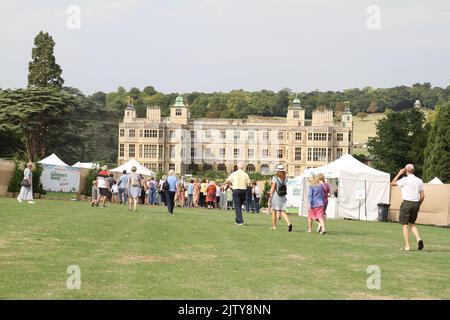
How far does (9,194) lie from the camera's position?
118 feet

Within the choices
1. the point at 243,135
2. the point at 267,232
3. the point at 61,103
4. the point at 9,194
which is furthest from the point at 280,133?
the point at 267,232

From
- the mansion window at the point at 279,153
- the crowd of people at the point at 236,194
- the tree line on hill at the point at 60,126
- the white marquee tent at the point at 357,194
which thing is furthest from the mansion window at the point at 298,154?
the white marquee tent at the point at 357,194

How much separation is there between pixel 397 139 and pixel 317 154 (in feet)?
116

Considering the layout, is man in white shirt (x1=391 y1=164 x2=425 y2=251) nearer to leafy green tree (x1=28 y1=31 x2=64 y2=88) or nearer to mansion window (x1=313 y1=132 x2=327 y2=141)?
leafy green tree (x1=28 y1=31 x2=64 y2=88)

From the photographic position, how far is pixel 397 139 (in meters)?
91.6

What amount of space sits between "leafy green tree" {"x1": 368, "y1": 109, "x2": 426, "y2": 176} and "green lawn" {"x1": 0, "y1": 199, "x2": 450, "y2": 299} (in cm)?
7363

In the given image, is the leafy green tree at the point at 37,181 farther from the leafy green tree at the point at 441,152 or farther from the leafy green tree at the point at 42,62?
the leafy green tree at the point at 42,62

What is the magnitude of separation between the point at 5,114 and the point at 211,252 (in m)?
53.1

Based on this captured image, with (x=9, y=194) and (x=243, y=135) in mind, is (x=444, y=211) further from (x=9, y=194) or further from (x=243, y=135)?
(x=243, y=135)

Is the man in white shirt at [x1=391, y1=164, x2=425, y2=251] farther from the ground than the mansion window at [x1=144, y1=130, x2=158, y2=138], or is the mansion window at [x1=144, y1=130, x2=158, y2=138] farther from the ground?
the mansion window at [x1=144, y1=130, x2=158, y2=138]

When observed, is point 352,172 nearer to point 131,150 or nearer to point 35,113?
point 35,113

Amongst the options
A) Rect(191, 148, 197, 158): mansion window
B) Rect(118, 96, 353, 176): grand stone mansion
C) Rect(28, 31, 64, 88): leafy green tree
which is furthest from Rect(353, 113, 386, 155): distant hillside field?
Rect(28, 31, 64, 88): leafy green tree

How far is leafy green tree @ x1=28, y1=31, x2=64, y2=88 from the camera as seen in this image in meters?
75.2

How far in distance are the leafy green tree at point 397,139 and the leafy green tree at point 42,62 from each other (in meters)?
39.0
